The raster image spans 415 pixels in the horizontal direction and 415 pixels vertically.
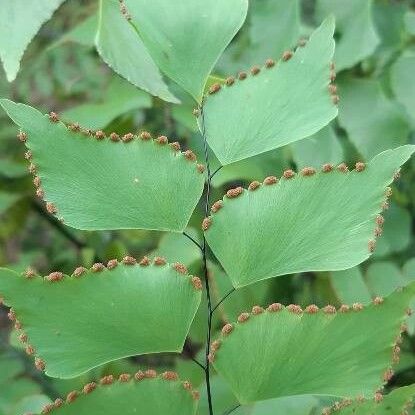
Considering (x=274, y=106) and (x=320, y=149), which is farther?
(x=320, y=149)

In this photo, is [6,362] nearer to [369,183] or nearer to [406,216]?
[406,216]

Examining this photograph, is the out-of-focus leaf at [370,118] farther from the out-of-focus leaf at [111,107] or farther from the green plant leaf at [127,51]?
the green plant leaf at [127,51]

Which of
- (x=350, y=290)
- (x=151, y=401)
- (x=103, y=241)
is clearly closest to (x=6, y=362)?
(x=103, y=241)

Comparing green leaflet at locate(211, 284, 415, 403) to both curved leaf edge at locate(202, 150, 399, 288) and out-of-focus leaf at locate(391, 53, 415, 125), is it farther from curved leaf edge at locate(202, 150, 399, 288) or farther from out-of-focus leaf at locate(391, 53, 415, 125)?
out-of-focus leaf at locate(391, 53, 415, 125)

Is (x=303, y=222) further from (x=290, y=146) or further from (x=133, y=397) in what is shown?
(x=290, y=146)

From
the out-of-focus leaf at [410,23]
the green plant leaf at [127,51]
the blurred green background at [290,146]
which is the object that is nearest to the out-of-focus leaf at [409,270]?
the blurred green background at [290,146]

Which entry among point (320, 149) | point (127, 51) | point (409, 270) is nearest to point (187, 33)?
point (127, 51)
